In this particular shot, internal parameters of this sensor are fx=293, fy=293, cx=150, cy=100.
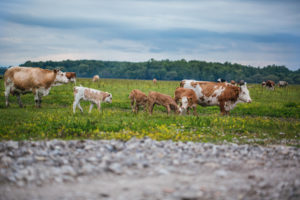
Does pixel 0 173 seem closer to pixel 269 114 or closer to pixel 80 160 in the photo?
pixel 80 160

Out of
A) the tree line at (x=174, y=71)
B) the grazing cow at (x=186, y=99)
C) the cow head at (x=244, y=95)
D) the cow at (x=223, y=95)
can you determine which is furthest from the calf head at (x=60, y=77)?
the tree line at (x=174, y=71)

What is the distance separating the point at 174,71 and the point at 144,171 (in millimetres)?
155937

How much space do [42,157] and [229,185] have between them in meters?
4.98

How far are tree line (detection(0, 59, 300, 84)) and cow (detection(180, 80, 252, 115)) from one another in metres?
132

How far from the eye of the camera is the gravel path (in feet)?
20.3

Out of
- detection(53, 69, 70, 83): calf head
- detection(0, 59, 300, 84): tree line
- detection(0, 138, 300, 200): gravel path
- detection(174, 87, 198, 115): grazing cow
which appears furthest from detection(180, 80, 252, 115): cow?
detection(0, 59, 300, 84): tree line

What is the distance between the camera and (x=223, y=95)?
68.2 ft

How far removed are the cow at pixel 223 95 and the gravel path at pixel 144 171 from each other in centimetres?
1085

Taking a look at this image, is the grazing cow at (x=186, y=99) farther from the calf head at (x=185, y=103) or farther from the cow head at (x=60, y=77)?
the cow head at (x=60, y=77)

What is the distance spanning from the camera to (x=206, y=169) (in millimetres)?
7824

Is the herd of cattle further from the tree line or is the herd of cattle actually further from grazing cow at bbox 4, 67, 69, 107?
the tree line

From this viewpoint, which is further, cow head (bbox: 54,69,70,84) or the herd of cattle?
cow head (bbox: 54,69,70,84)

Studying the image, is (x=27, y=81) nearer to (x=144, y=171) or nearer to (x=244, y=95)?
(x=244, y=95)

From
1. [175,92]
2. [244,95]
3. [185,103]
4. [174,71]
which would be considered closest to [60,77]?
[175,92]
